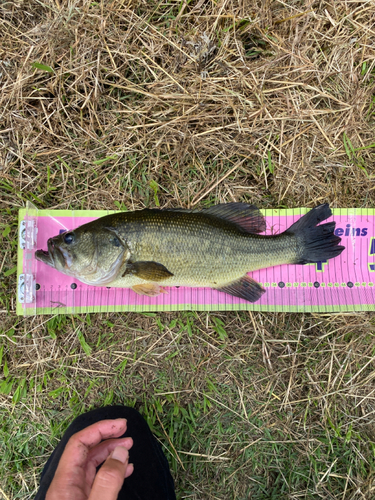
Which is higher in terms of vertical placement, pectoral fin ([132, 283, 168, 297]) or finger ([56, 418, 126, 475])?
pectoral fin ([132, 283, 168, 297])

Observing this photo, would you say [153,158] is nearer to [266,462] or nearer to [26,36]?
[26,36]

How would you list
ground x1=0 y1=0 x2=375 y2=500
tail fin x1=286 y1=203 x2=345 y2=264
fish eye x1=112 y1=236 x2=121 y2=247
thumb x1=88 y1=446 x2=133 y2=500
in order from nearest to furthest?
thumb x1=88 y1=446 x2=133 y2=500, fish eye x1=112 y1=236 x2=121 y2=247, tail fin x1=286 y1=203 x2=345 y2=264, ground x1=0 y1=0 x2=375 y2=500

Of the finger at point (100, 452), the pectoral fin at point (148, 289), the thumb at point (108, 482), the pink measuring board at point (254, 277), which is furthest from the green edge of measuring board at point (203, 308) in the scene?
the thumb at point (108, 482)

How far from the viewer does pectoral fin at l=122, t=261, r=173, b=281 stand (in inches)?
111

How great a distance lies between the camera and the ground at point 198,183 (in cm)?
323

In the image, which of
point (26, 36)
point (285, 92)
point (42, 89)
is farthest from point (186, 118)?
point (26, 36)

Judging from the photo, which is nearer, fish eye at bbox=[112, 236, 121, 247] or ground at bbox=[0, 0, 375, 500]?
fish eye at bbox=[112, 236, 121, 247]

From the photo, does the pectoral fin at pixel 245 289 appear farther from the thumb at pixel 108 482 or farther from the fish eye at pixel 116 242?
the thumb at pixel 108 482

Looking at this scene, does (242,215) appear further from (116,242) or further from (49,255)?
(49,255)

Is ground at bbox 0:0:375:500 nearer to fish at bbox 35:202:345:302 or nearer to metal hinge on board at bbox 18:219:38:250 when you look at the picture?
metal hinge on board at bbox 18:219:38:250

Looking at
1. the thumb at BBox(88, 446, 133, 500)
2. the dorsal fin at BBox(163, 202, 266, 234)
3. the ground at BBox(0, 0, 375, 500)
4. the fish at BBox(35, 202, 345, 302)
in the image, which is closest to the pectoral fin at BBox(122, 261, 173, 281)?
the fish at BBox(35, 202, 345, 302)

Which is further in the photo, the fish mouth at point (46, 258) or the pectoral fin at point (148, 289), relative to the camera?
the pectoral fin at point (148, 289)

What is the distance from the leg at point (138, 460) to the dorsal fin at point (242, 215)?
2137 mm

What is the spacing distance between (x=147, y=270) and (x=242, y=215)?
1.10m
